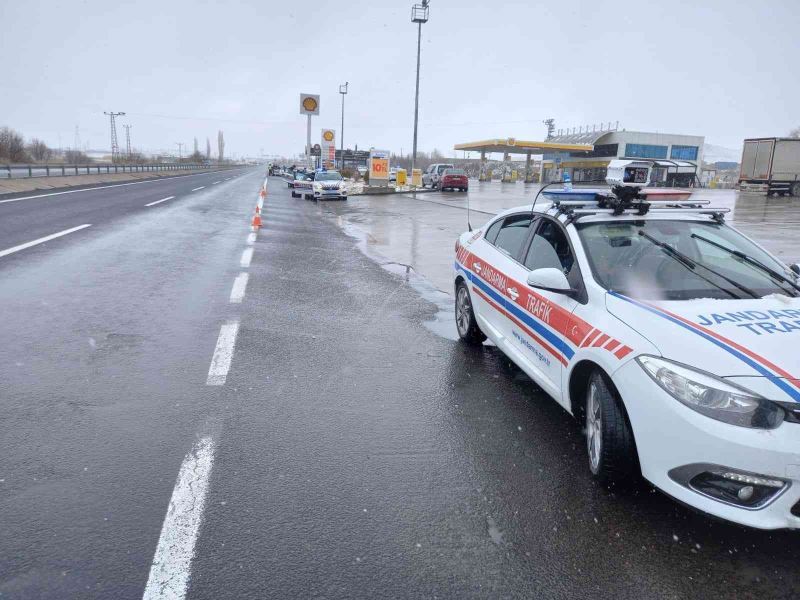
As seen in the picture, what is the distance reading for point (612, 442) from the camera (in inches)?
133

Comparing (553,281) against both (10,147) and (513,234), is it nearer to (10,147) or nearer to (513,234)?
(513,234)

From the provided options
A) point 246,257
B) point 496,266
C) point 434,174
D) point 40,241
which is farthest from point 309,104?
point 496,266

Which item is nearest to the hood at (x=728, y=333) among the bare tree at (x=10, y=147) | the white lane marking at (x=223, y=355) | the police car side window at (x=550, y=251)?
the police car side window at (x=550, y=251)

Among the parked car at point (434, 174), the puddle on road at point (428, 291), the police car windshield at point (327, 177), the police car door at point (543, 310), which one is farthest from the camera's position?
the parked car at point (434, 174)

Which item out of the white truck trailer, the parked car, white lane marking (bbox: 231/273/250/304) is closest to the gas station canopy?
the parked car

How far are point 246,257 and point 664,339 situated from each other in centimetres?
964

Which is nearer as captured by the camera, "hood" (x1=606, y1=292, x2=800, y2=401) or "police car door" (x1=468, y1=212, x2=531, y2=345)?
"hood" (x1=606, y1=292, x2=800, y2=401)

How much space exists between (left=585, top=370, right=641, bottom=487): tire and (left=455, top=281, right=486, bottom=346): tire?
2.63 m

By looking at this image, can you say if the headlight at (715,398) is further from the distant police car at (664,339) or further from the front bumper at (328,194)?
the front bumper at (328,194)

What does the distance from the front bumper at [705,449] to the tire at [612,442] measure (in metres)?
0.11

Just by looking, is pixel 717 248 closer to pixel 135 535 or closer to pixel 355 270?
pixel 135 535

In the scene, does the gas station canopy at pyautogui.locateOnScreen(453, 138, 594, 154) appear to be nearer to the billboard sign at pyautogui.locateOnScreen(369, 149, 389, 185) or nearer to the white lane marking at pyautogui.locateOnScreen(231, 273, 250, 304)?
the billboard sign at pyautogui.locateOnScreen(369, 149, 389, 185)

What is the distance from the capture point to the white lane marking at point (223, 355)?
5.21 m

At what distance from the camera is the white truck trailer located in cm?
4128
